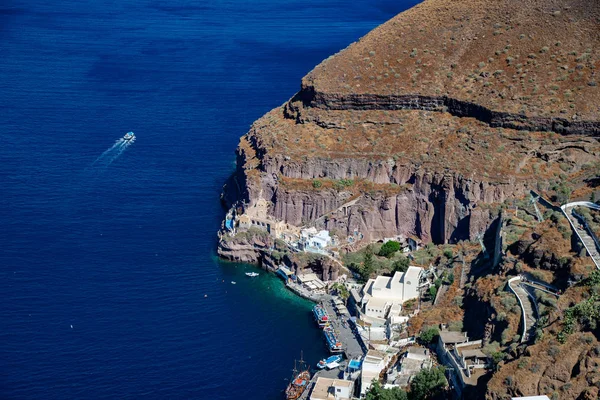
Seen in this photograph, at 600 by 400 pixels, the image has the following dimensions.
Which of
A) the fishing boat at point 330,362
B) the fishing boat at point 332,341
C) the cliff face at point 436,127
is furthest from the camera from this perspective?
the cliff face at point 436,127

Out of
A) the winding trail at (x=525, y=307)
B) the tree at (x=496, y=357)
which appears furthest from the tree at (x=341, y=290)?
the tree at (x=496, y=357)

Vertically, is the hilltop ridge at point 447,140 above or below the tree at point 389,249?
above

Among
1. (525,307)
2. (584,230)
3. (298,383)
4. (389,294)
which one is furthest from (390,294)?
(584,230)

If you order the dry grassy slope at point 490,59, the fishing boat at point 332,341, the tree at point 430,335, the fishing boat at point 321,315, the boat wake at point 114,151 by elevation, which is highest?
the dry grassy slope at point 490,59

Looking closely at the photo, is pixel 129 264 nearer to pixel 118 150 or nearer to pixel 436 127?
pixel 436 127

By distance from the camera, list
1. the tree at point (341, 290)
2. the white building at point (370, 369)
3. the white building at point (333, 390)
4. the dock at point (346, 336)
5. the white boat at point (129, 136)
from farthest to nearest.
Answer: the white boat at point (129, 136) → the tree at point (341, 290) → the dock at point (346, 336) → the white building at point (370, 369) → the white building at point (333, 390)

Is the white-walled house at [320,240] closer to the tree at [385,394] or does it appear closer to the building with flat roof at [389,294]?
the building with flat roof at [389,294]
